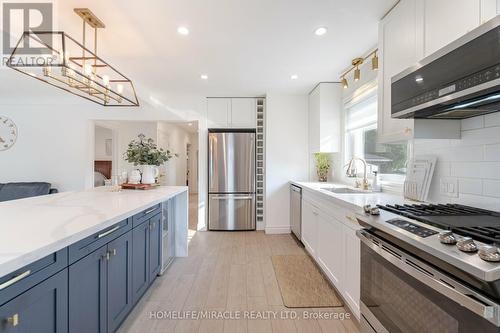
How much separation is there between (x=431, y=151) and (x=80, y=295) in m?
2.44

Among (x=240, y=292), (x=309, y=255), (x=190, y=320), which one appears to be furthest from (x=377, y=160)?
(x=190, y=320)

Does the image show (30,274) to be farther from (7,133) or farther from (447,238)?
(7,133)

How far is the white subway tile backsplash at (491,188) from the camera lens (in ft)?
4.32

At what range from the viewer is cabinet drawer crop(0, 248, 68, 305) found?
815 millimetres

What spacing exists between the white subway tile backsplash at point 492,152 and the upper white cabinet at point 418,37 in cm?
20

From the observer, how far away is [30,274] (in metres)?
0.91

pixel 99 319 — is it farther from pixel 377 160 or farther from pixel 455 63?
pixel 377 160

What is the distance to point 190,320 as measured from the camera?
6.24ft

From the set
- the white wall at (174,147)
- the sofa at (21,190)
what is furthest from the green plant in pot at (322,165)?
the sofa at (21,190)

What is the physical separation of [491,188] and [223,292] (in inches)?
85.4

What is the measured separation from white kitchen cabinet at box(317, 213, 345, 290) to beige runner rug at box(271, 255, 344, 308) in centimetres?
15

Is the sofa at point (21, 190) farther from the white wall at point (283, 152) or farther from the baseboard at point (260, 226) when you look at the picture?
the white wall at point (283, 152)

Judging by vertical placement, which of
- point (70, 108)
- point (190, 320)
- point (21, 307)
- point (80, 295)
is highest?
point (70, 108)

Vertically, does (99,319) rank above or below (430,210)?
below
